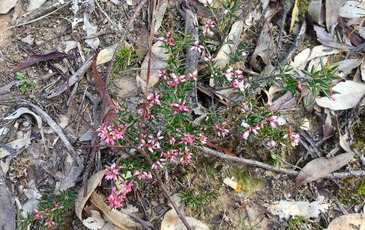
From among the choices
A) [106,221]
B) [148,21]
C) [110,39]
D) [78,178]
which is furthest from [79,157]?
[148,21]

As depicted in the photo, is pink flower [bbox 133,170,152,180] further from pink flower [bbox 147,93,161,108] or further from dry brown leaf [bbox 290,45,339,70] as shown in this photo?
→ dry brown leaf [bbox 290,45,339,70]

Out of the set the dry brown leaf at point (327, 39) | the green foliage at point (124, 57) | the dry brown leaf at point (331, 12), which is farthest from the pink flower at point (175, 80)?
the dry brown leaf at point (331, 12)

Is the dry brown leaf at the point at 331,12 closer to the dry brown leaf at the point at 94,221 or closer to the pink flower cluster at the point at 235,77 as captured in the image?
the pink flower cluster at the point at 235,77

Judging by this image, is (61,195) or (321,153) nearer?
(61,195)

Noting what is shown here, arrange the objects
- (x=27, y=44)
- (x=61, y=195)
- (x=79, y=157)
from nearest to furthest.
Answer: (x=61, y=195) < (x=79, y=157) < (x=27, y=44)

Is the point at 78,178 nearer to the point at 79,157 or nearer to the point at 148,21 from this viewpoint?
the point at 79,157

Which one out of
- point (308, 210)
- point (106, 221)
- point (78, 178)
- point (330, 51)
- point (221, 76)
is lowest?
point (308, 210)

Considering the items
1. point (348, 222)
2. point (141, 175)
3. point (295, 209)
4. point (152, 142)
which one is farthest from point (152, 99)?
point (348, 222)
